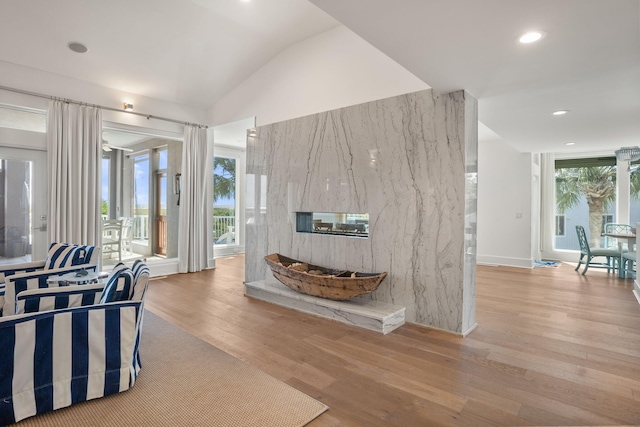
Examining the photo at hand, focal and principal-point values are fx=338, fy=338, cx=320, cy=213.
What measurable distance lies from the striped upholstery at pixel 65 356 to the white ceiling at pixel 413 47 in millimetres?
2411

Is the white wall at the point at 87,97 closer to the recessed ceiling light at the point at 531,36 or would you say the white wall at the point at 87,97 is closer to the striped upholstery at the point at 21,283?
the striped upholstery at the point at 21,283

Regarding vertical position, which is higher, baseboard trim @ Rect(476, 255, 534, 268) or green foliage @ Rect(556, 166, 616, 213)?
green foliage @ Rect(556, 166, 616, 213)

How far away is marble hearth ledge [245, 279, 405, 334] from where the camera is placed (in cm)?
343

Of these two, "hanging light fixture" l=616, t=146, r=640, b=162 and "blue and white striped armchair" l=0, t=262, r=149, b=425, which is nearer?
"blue and white striped armchair" l=0, t=262, r=149, b=425

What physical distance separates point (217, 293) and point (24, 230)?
9.24 feet

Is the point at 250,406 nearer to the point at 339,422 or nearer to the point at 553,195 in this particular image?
the point at 339,422

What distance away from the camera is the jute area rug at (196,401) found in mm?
1968

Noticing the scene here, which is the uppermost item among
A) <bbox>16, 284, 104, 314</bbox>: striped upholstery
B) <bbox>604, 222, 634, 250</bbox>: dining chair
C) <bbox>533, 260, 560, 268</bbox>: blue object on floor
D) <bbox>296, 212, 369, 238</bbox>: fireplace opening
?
<bbox>296, 212, 369, 238</bbox>: fireplace opening

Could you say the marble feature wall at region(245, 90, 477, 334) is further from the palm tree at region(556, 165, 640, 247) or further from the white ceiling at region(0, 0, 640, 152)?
the palm tree at region(556, 165, 640, 247)

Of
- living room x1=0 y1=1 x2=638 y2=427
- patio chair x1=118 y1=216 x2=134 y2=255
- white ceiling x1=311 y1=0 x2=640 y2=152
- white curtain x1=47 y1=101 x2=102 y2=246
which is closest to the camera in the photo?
white ceiling x1=311 y1=0 x2=640 y2=152

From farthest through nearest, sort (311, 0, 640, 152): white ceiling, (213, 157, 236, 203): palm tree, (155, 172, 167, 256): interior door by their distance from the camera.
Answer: (213, 157, 236, 203): palm tree, (155, 172, 167, 256): interior door, (311, 0, 640, 152): white ceiling

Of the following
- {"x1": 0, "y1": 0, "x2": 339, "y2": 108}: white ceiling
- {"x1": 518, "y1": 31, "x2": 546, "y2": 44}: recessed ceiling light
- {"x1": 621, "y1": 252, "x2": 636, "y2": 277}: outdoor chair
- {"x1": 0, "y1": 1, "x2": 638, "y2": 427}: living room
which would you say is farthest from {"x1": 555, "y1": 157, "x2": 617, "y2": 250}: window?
{"x1": 518, "y1": 31, "x2": 546, "y2": 44}: recessed ceiling light

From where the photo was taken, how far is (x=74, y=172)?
4945 millimetres

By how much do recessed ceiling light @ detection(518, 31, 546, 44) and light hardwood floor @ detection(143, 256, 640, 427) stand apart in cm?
238
